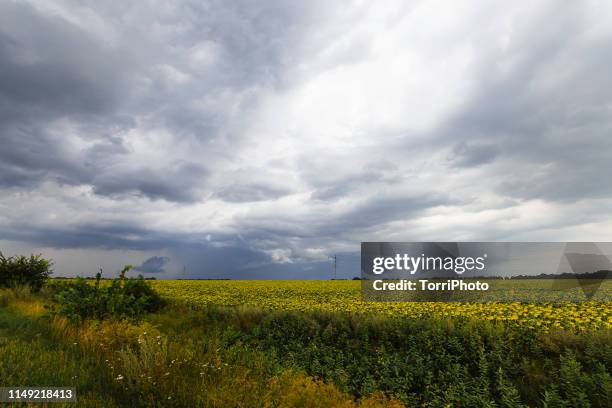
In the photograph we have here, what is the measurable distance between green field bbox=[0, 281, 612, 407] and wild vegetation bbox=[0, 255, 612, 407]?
0.03m

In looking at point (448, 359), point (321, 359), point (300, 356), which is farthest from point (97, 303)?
point (448, 359)

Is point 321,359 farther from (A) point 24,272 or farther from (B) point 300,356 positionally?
(A) point 24,272

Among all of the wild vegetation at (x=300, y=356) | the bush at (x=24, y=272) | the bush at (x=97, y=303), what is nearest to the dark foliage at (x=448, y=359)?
the wild vegetation at (x=300, y=356)

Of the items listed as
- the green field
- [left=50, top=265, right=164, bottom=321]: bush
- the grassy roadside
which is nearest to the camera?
the grassy roadside

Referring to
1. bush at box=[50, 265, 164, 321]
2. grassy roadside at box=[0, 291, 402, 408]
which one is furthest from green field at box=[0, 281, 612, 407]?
bush at box=[50, 265, 164, 321]

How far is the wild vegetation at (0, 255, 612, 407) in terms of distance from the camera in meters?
6.03

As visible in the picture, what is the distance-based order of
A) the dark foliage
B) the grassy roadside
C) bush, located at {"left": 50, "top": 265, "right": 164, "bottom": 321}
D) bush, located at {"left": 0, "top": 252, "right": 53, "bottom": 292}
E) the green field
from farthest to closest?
bush, located at {"left": 0, "top": 252, "right": 53, "bottom": 292}
bush, located at {"left": 50, "top": 265, "right": 164, "bottom": 321}
the dark foliage
the green field
the grassy roadside

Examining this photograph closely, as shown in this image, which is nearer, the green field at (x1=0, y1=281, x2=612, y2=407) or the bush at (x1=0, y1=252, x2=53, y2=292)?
the green field at (x1=0, y1=281, x2=612, y2=407)

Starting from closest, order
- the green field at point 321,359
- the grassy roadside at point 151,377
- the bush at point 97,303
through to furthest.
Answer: the grassy roadside at point 151,377
the green field at point 321,359
the bush at point 97,303

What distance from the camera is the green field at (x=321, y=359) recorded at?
6000 millimetres

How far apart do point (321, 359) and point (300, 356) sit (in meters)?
0.55

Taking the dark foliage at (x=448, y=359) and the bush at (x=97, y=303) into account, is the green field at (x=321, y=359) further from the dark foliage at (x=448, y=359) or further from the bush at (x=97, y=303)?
the bush at (x=97, y=303)

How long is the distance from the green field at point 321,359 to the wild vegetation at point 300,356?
1.3 inches

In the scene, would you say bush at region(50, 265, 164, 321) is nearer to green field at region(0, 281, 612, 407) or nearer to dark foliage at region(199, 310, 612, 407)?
green field at region(0, 281, 612, 407)
